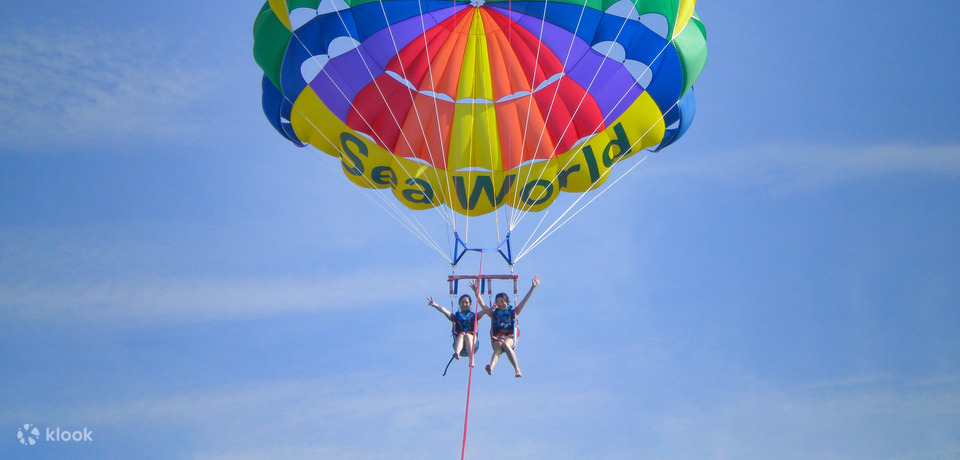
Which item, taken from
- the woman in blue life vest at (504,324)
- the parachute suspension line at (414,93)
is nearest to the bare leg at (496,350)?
the woman in blue life vest at (504,324)

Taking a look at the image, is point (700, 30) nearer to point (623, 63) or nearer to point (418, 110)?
point (623, 63)

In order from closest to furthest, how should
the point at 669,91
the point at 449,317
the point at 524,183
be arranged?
the point at 449,317, the point at 669,91, the point at 524,183

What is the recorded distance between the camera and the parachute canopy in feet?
47.0

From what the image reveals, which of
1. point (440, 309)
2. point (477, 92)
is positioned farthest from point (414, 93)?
point (440, 309)

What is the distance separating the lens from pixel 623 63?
14.6 m

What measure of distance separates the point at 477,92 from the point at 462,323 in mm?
3522

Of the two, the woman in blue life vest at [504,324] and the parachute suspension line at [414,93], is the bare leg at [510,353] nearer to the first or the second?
the woman in blue life vest at [504,324]

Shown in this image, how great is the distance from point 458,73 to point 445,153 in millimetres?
1072

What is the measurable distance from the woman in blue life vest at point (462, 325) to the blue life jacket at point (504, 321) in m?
0.23

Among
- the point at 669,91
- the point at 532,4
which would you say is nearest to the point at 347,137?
the point at 532,4

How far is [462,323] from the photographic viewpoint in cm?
1287

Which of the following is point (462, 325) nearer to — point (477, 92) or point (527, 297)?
point (527, 297)

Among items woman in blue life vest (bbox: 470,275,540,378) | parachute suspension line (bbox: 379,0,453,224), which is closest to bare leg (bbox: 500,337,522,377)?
woman in blue life vest (bbox: 470,275,540,378)

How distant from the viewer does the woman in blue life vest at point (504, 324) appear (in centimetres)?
1284
